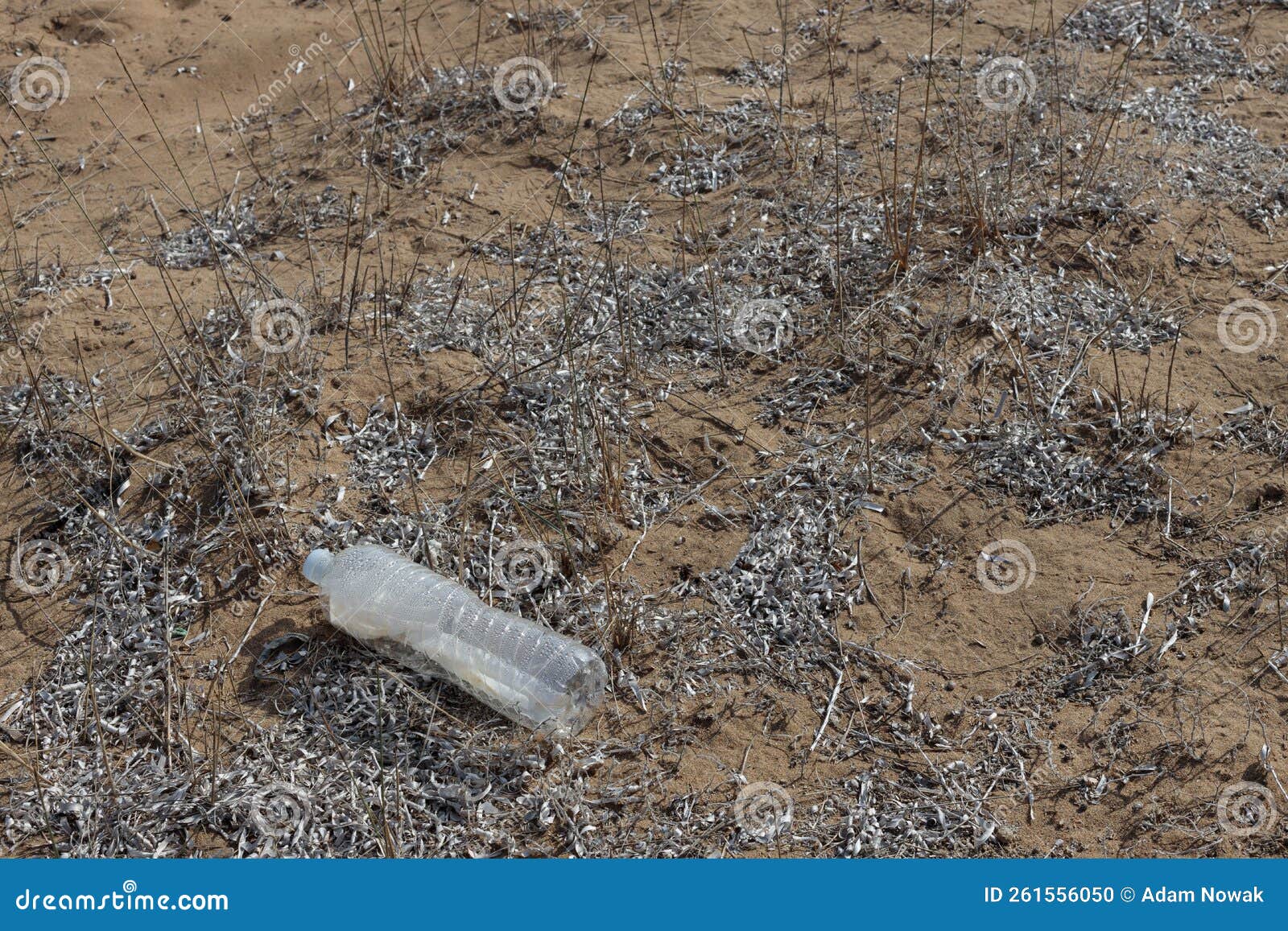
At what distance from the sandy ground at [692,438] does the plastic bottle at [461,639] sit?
55 mm

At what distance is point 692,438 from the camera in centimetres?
360

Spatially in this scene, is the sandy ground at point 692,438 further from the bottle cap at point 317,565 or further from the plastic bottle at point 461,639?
the bottle cap at point 317,565

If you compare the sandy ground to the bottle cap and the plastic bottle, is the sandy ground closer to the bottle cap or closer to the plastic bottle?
the plastic bottle

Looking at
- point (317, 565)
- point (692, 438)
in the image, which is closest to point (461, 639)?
point (317, 565)

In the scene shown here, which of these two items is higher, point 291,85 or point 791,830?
point 291,85

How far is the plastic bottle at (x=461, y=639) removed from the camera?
2.93m

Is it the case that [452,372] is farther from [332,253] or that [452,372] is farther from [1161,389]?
[1161,389]

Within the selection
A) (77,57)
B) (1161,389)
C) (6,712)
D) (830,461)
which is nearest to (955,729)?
(830,461)

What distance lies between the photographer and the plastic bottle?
9.60ft

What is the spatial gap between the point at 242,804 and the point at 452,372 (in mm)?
1511

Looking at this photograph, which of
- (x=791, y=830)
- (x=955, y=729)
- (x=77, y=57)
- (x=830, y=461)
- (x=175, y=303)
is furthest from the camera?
(x=77, y=57)

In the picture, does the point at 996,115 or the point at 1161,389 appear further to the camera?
the point at 996,115

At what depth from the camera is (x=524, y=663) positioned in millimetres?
2975

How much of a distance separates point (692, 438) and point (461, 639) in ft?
3.15
